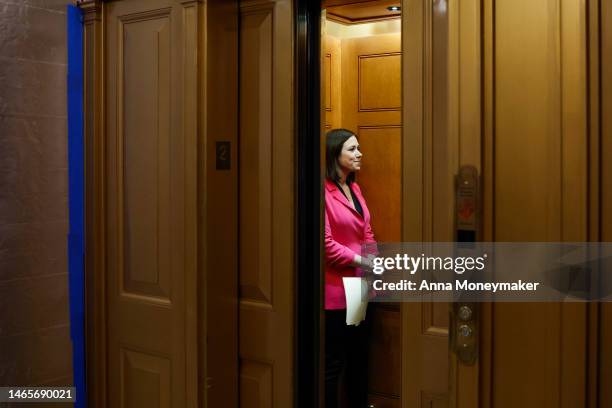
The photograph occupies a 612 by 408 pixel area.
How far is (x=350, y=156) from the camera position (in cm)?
198

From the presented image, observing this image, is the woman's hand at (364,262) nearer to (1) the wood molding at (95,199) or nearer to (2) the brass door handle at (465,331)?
(2) the brass door handle at (465,331)

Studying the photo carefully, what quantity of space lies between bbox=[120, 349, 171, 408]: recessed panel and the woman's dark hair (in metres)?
0.87

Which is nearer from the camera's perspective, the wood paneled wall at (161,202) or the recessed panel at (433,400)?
the recessed panel at (433,400)

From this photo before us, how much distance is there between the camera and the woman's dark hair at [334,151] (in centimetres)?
199

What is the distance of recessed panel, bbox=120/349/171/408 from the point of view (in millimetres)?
2240

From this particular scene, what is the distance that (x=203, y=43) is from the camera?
2068 millimetres

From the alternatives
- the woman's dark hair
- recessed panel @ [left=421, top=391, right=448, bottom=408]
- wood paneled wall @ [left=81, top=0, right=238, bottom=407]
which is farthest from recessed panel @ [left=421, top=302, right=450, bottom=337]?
wood paneled wall @ [left=81, top=0, right=238, bottom=407]

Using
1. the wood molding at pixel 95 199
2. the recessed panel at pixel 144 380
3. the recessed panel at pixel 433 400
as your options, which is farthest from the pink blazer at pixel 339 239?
the wood molding at pixel 95 199

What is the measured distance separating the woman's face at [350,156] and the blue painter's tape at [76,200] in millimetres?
1006

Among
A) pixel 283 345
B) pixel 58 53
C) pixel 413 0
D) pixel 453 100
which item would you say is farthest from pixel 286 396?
pixel 58 53

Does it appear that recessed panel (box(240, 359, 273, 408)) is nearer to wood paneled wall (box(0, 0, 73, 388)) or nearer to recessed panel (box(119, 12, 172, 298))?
recessed panel (box(119, 12, 172, 298))

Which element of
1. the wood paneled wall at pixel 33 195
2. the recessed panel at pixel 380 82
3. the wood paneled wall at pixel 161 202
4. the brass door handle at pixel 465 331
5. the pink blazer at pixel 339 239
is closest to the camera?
the brass door handle at pixel 465 331

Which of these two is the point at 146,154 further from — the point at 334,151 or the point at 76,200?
the point at 334,151

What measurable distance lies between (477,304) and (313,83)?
2.88 feet
